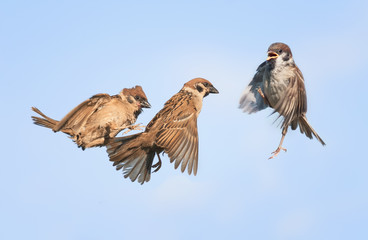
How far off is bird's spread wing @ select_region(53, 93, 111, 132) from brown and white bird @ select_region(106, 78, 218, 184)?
0.41 m

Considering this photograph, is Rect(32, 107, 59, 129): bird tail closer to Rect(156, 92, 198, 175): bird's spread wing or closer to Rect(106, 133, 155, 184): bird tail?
Rect(106, 133, 155, 184): bird tail

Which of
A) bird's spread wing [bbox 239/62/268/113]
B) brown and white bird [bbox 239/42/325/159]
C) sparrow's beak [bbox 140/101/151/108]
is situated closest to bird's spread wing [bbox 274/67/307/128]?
brown and white bird [bbox 239/42/325/159]

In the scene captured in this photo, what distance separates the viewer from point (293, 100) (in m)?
7.29

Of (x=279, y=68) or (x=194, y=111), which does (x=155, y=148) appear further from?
(x=279, y=68)

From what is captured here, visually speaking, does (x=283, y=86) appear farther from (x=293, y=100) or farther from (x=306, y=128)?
(x=306, y=128)

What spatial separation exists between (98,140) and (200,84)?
4.64ft

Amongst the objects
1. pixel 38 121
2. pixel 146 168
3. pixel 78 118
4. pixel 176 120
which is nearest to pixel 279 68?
pixel 176 120

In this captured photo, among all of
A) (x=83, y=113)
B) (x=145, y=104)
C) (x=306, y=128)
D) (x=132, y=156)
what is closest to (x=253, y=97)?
(x=306, y=128)

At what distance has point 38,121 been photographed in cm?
688

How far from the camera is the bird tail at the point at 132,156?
6.61m

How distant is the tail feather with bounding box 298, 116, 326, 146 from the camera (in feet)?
25.4

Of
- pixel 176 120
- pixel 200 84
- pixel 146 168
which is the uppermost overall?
pixel 200 84

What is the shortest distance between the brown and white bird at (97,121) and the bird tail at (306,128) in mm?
2357

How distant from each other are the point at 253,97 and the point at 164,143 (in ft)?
6.74
